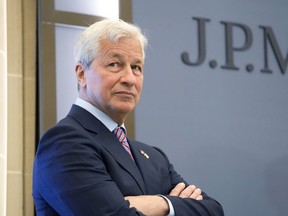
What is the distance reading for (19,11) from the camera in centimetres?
363

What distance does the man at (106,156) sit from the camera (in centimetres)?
192

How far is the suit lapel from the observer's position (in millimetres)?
2104

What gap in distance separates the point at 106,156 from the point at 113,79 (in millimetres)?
277

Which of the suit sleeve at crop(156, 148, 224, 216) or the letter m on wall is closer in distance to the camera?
the suit sleeve at crop(156, 148, 224, 216)

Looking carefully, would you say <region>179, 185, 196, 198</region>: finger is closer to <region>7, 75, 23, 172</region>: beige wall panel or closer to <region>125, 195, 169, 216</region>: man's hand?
<region>125, 195, 169, 216</region>: man's hand

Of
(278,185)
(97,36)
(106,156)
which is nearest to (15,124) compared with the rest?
(97,36)

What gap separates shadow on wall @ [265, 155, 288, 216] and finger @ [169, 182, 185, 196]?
219 centimetres

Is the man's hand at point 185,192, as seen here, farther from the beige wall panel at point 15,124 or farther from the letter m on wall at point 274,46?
the letter m on wall at point 274,46

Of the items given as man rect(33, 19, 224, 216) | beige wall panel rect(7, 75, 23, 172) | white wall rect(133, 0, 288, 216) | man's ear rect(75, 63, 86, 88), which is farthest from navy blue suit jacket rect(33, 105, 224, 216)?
white wall rect(133, 0, 288, 216)

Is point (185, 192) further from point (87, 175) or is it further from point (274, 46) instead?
point (274, 46)

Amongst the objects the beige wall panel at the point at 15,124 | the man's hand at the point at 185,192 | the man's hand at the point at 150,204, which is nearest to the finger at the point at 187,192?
the man's hand at the point at 185,192

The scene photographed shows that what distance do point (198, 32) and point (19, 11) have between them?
1.22 meters

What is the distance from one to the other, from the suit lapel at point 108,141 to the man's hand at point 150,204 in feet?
0.19

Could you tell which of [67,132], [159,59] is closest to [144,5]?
[159,59]
